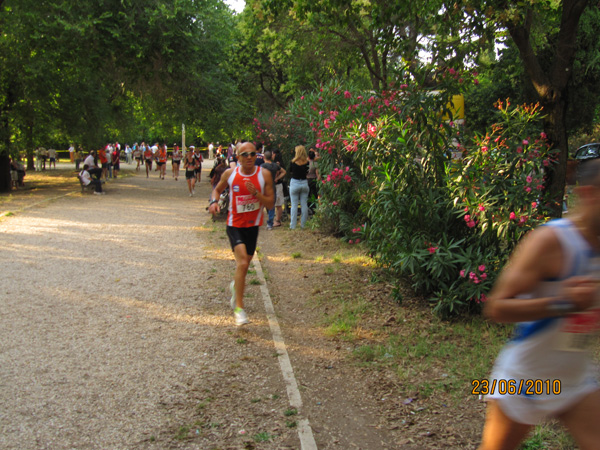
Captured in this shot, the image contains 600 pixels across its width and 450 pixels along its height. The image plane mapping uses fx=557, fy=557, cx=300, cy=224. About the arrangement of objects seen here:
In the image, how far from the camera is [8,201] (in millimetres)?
19156

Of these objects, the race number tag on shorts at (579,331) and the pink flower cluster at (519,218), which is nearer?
the race number tag on shorts at (579,331)

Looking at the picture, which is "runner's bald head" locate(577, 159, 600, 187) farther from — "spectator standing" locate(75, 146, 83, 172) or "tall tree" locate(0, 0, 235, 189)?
"spectator standing" locate(75, 146, 83, 172)

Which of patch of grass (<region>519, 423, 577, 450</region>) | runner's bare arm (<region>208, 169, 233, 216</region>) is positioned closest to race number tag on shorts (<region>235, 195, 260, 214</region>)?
runner's bare arm (<region>208, 169, 233, 216</region>)

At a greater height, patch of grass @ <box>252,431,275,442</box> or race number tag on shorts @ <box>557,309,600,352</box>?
race number tag on shorts @ <box>557,309,600,352</box>

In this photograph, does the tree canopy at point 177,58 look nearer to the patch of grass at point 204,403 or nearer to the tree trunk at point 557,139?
the tree trunk at point 557,139

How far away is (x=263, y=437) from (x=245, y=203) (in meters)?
3.05

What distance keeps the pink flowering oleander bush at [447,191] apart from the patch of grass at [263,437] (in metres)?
2.84

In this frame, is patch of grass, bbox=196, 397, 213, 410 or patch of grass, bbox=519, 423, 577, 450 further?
patch of grass, bbox=196, 397, 213, 410

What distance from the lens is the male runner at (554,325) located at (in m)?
2.23

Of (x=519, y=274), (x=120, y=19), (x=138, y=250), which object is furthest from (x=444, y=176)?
(x=120, y=19)

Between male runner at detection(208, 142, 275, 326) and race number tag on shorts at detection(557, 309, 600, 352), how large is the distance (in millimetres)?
4303

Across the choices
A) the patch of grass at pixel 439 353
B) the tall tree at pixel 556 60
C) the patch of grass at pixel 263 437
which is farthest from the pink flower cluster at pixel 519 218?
the patch of grass at pixel 263 437

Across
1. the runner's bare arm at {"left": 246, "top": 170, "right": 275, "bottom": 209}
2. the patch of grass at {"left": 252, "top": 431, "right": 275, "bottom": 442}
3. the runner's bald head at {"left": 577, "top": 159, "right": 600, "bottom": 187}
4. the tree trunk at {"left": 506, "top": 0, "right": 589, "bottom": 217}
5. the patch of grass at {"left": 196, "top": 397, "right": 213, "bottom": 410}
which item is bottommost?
the patch of grass at {"left": 252, "top": 431, "right": 275, "bottom": 442}

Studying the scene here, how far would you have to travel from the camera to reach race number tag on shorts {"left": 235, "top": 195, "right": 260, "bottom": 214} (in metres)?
6.41
